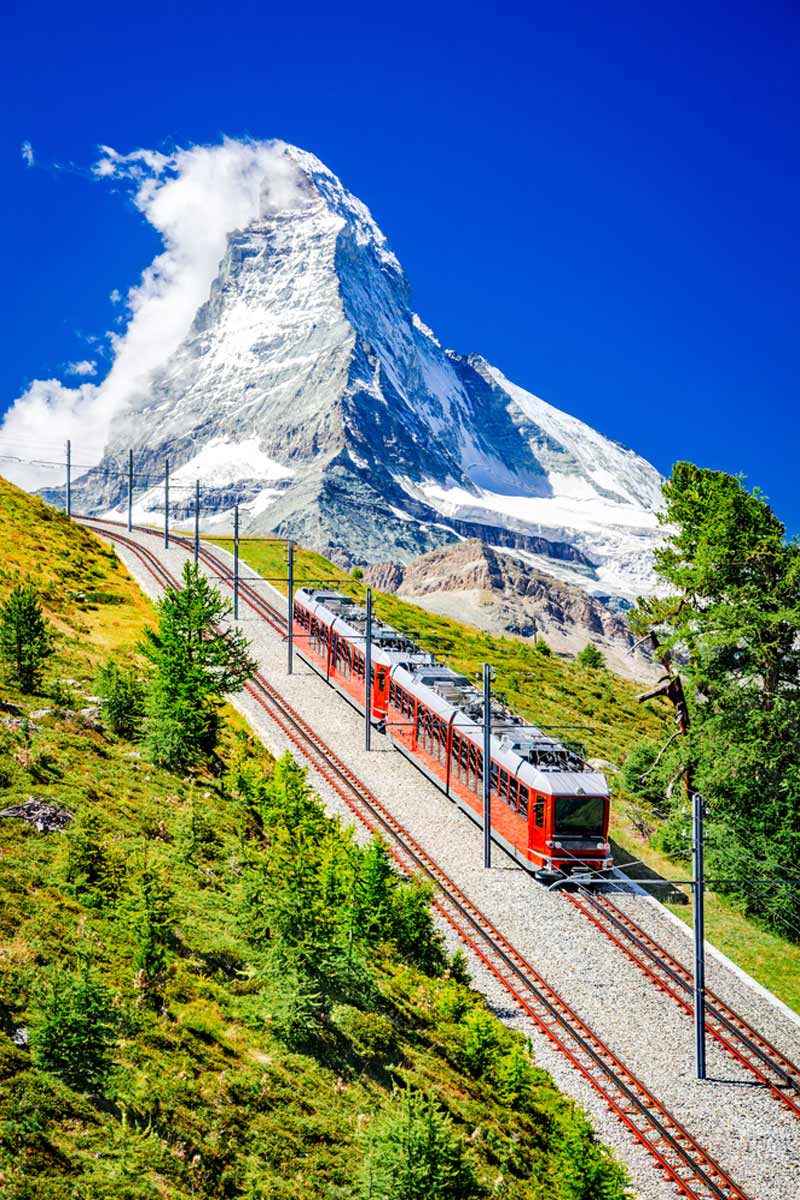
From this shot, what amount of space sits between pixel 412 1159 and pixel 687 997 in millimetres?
13860

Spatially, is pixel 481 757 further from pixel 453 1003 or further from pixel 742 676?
pixel 453 1003

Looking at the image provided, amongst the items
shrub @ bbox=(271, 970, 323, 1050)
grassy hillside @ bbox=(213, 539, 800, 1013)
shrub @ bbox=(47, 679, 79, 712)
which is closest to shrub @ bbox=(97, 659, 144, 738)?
shrub @ bbox=(47, 679, 79, 712)

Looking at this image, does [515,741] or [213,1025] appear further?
[515,741]

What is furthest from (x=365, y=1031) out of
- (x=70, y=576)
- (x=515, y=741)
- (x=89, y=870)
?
(x=70, y=576)

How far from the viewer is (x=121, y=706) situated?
105 feet

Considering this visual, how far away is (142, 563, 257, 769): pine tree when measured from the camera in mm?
30375

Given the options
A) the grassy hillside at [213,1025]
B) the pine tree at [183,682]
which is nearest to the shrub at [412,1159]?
the grassy hillside at [213,1025]

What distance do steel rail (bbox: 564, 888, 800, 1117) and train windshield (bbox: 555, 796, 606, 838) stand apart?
2033mm

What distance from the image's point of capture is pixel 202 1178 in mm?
13727

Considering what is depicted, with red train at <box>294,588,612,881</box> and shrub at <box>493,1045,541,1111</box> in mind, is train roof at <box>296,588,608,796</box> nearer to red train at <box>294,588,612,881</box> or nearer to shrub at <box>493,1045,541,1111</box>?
red train at <box>294,588,612,881</box>

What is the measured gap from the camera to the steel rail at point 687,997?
22562 millimetres

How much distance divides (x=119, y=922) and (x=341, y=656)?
33.6 m

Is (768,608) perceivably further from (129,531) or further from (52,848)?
(129,531)

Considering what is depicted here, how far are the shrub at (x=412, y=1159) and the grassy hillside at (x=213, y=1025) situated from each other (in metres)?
0.08
